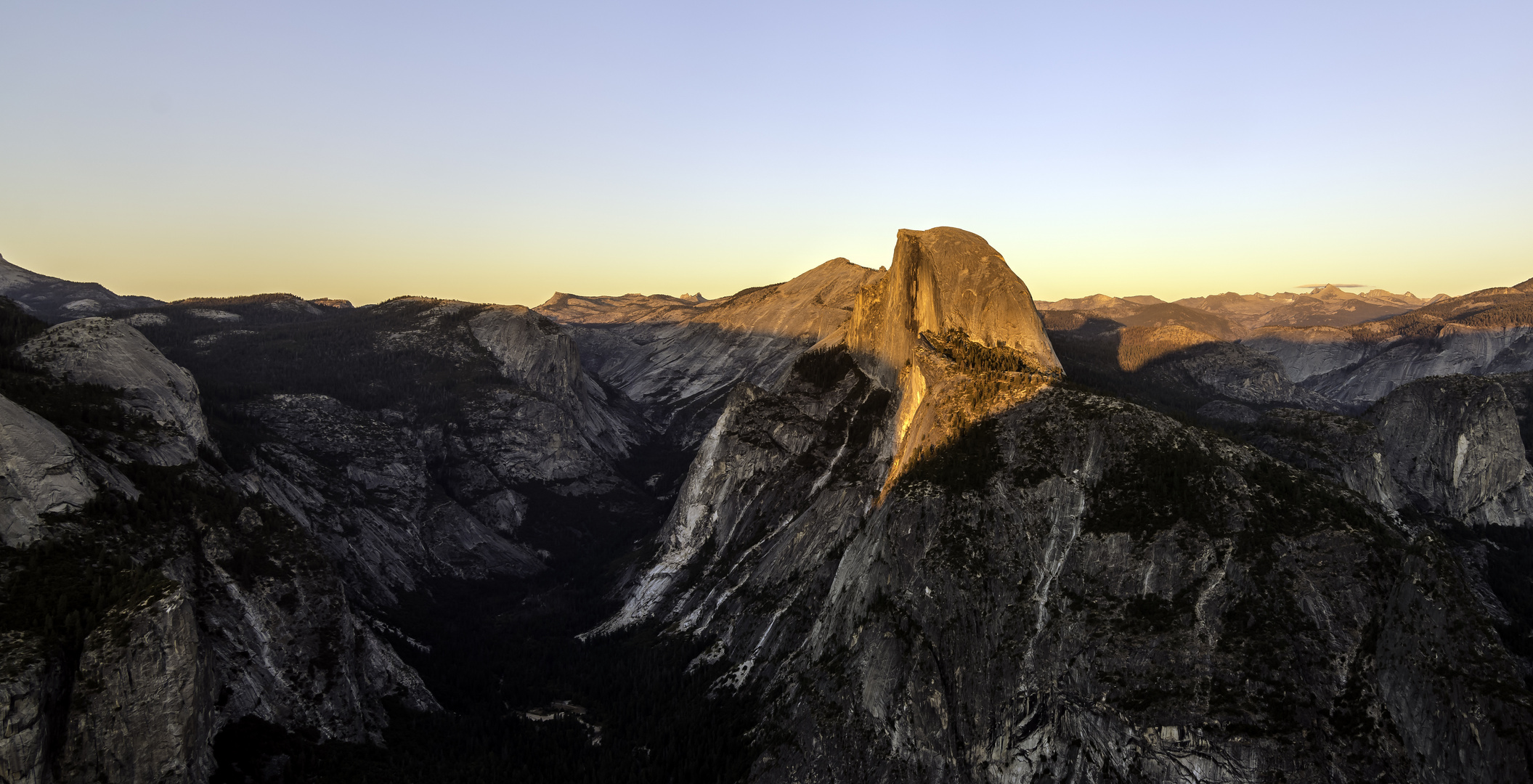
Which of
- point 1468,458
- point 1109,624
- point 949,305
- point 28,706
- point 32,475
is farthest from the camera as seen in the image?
point 949,305

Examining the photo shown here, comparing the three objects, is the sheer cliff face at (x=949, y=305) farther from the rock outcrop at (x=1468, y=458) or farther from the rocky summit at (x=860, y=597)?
the rock outcrop at (x=1468, y=458)

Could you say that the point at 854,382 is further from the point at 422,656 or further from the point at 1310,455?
the point at 422,656

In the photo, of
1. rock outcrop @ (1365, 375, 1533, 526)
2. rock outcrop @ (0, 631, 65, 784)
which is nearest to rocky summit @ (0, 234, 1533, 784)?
rock outcrop @ (0, 631, 65, 784)

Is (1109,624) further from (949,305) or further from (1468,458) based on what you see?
(1468,458)

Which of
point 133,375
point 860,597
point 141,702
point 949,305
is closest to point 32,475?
point 141,702

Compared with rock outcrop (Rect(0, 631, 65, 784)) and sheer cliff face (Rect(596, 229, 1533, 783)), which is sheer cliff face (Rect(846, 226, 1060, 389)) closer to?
sheer cliff face (Rect(596, 229, 1533, 783))

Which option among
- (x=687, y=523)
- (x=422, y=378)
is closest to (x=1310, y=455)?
(x=687, y=523)

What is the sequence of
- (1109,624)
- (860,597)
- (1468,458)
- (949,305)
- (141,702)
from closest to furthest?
(141,702) → (1109,624) → (860,597) → (1468,458) → (949,305)
